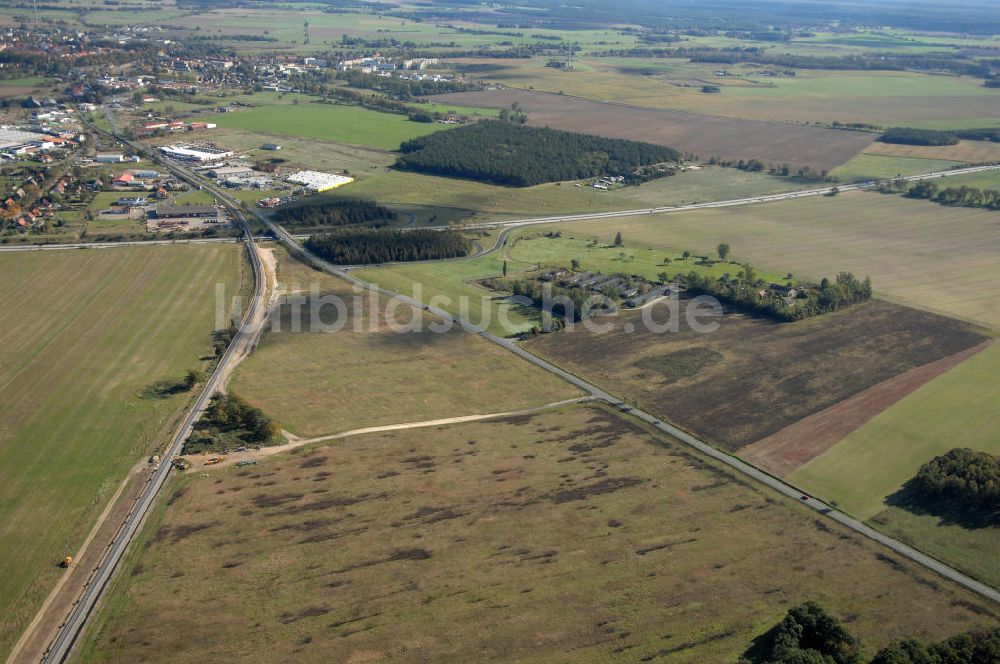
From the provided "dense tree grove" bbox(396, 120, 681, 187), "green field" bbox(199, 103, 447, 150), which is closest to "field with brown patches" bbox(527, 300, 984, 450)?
"dense tree grove" bbox(396, 120, 681, 187)

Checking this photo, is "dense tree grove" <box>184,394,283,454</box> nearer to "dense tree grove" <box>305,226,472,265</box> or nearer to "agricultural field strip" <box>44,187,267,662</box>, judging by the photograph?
"agricultural field strip" <box>44,187,267,662</box>

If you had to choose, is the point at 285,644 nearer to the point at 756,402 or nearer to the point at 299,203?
the point at 756,402

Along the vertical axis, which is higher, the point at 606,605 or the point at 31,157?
the point at 31,157

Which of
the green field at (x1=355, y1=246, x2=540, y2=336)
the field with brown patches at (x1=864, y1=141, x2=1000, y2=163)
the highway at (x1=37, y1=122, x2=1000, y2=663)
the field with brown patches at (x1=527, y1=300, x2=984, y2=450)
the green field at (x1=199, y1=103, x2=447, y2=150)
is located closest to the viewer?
the highway at (x1=37, y1=122, x2=1000, y2=663)

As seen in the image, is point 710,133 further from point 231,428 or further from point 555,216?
point 231,428

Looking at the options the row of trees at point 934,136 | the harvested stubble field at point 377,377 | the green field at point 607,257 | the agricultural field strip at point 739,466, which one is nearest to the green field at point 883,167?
the row of trees at point 934,136

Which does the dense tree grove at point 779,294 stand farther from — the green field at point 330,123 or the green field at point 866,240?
the green field at point 330,123

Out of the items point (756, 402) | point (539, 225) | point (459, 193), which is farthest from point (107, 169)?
point (756, 402)
